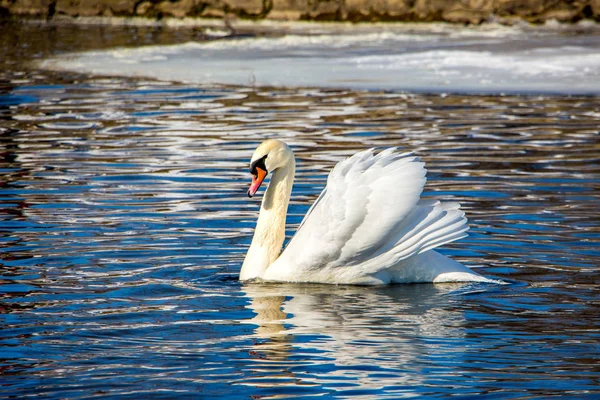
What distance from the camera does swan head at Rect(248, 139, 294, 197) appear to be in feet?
24.8

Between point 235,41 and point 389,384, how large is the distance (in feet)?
69.6

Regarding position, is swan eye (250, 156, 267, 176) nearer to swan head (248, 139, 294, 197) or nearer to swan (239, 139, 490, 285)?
swan head (248, 139, 294, 197)

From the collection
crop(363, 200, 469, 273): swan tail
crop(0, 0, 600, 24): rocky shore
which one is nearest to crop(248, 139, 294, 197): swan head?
crop(363, 200, 469, 273): swan tail

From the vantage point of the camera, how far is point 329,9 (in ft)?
103

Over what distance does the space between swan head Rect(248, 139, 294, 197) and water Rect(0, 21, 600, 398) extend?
2.22ft

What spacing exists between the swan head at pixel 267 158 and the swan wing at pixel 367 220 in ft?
1.58

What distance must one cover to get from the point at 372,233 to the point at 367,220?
9cm

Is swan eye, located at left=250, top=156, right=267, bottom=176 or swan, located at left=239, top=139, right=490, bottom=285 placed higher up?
swan eye, located at left=250, top=156, right=267, bottom=176

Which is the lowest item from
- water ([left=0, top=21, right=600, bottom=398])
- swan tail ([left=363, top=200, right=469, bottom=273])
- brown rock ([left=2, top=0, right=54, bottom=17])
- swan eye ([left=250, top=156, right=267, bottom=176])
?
brown rock ([left=2, top=0, right=54, bottom=17])

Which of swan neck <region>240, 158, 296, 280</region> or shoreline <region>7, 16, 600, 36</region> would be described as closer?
swan neck <region>240, 158, 296, 280</region>

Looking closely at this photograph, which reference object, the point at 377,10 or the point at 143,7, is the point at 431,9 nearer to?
the point at 377,10

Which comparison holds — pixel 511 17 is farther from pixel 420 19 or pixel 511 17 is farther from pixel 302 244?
pixel 302 244

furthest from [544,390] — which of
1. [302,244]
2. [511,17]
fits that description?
[511,17]

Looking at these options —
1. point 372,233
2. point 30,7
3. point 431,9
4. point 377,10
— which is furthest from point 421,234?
point 30,7
